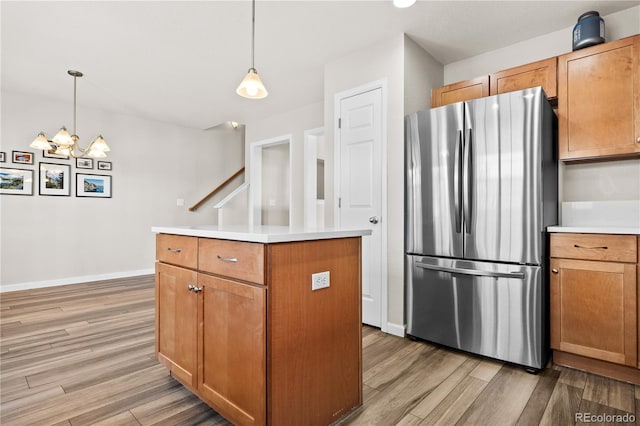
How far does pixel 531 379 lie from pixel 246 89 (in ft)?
7.96

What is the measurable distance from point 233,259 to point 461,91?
2460 millimetres

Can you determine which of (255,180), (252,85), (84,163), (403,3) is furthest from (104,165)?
(403,3)

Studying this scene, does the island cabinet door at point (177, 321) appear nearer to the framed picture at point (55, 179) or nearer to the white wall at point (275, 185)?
the framed picture at point (55, 179)

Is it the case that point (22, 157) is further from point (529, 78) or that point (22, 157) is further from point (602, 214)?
point (602, 214)

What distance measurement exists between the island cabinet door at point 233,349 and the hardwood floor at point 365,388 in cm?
24

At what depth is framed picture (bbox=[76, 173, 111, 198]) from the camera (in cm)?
466

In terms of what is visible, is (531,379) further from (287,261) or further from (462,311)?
(287,261)

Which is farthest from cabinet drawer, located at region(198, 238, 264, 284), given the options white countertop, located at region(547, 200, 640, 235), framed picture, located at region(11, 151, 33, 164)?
framed picture, located at region(11, 151, 33, 164)

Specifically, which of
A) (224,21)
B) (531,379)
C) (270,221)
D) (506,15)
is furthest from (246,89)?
(270,221)

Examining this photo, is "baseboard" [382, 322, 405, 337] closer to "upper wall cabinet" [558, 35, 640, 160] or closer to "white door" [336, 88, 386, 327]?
"white door" [336, 88, 386, 327]

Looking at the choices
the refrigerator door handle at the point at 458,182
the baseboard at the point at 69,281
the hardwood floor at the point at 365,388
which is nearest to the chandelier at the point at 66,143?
the hardwood floor at the point at 365,388

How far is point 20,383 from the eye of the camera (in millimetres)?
1920

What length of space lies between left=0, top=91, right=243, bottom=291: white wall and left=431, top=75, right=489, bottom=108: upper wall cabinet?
14.5ft

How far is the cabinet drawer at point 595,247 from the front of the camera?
6.13 feet
